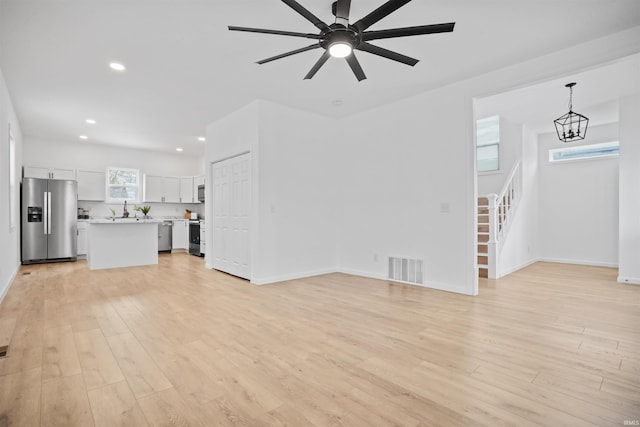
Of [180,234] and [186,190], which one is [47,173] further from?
[180,234]

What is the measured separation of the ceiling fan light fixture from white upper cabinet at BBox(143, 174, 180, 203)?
7.57m

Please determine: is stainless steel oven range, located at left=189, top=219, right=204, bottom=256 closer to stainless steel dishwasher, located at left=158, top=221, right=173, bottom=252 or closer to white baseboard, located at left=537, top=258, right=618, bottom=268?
stainless steel dishwasher, located at left=158, top=221, right=173, bottom=252

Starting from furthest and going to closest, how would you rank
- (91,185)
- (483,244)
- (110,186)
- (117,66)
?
1. (110,186)
2. (91,185)
3. (483,244)
4. (117,66)

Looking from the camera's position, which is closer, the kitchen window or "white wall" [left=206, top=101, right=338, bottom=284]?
"white wall" [left=206, top=101, right=338, bottom=284]

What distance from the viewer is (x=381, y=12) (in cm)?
219

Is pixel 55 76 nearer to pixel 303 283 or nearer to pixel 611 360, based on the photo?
pixel 303 283

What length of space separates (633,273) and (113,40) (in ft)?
23.7

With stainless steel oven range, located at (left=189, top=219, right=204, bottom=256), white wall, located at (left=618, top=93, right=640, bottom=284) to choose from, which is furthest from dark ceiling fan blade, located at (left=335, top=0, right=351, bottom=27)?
stainless steel oven range, located at (left=189, top=219, right=204, bottom=256)

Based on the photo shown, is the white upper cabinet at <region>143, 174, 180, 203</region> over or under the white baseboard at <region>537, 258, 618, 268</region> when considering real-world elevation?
over

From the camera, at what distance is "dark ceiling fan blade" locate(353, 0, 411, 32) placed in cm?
210

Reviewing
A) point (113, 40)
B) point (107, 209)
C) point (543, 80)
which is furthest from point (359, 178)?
point (107, 209)

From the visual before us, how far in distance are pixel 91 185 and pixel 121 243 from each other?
265 cm

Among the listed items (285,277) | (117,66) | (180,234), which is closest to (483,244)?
(285,277)

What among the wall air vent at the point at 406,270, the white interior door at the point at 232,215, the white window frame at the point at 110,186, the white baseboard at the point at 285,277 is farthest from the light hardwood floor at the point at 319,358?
the white window frame at the point at 110,186
